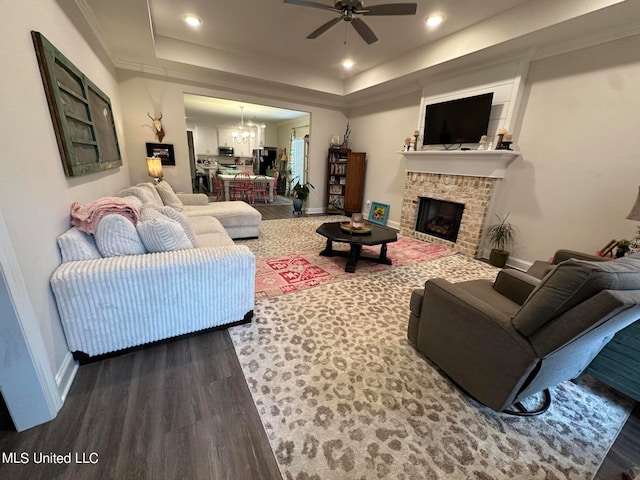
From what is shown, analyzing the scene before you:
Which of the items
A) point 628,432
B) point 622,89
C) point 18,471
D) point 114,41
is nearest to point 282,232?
point 114,41

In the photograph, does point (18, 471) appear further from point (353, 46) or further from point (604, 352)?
Answer: point (353, 46)

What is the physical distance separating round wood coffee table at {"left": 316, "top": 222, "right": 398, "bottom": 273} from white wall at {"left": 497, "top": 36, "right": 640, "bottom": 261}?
1917mm

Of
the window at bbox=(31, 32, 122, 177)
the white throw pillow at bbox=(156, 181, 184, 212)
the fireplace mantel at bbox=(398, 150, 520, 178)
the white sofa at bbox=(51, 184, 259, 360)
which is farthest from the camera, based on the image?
the white throw pillow at bbox=(156, 181, 184, 212)

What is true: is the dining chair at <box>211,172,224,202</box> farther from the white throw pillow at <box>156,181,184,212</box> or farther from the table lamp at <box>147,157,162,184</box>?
the white throw pillow at <box>156,181,184,212</box>

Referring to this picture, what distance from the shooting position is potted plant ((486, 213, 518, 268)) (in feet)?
11.7

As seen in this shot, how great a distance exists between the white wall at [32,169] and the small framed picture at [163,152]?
110 inches

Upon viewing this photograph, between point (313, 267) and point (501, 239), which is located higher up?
point (501, 239)

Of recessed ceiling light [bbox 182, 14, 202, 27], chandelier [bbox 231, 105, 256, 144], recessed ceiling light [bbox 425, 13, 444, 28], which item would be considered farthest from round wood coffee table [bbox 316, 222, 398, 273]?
chandelier [bbox 231, 105, 256, 144]

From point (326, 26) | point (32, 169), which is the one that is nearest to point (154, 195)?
point (32, 169)

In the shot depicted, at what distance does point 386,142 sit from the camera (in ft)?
18.0

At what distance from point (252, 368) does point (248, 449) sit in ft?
1.64

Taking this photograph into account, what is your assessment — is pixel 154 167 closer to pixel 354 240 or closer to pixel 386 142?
pixel 354 240

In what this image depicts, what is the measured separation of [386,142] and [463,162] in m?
1.97

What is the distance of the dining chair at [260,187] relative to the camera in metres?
7.55
